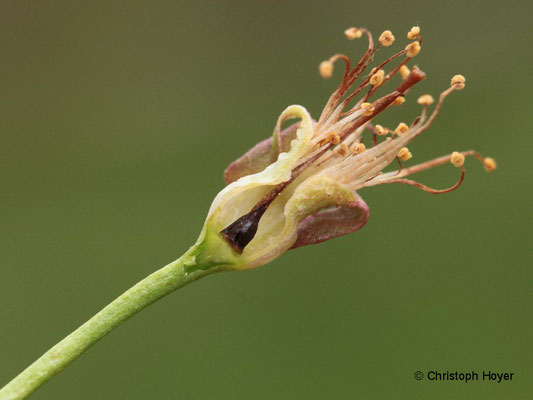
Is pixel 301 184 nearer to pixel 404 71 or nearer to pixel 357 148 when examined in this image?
pixel 357 148

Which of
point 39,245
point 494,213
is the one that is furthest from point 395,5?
point 39,245

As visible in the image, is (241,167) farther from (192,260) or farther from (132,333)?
(132,333)

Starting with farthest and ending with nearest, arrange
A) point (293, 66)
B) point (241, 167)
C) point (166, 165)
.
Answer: point (293, 66)
point (166, 165)
point (241, 167)

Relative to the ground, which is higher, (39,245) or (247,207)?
(39,245)

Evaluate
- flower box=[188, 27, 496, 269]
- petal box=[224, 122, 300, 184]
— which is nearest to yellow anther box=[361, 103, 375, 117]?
flower box=[188, 27, 496, 269]

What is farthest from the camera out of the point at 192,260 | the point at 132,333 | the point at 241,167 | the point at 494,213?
the point at 494,213

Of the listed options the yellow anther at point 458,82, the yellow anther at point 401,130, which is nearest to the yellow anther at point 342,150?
the yellow anther at point 401,130

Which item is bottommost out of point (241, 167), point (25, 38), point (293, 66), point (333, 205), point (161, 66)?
point (333, 205)

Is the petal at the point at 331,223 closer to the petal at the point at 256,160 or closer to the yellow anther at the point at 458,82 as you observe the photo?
the petal at the point at 256,160
